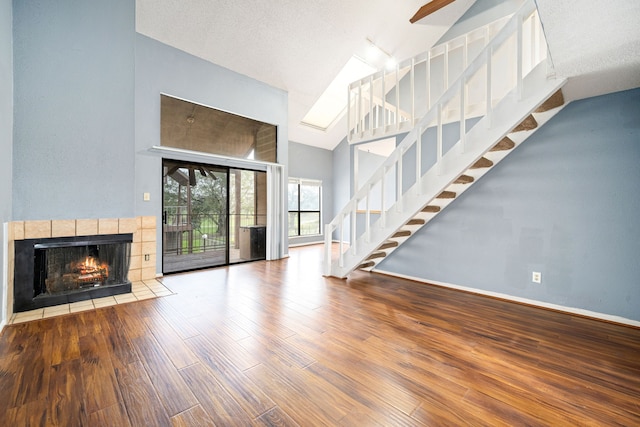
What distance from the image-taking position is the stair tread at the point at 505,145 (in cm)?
293

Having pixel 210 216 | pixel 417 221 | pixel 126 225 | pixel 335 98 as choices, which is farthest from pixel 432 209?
pixel 335 98

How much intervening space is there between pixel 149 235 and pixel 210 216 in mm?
1080

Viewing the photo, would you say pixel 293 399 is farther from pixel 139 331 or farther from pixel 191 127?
pixel 191 127

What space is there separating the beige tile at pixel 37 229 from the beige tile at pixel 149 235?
108 cm

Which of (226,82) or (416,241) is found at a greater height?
(226,82)

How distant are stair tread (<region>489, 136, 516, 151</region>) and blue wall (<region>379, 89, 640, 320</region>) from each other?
170 millimetres

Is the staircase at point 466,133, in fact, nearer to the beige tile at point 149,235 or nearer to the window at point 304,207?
the beige tile at point 149,235

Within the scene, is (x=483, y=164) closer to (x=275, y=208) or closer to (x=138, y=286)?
(x=275, y=208)

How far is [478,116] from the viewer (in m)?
3.49

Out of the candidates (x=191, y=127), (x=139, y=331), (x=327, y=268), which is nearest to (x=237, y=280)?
(x=327, y=268)

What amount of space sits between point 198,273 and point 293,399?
11.3 feet

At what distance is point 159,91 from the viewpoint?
4.12 metres

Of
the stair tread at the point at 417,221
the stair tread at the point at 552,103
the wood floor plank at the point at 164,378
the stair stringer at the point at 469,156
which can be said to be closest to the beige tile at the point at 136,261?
the wood floor plank at the point at 164,378

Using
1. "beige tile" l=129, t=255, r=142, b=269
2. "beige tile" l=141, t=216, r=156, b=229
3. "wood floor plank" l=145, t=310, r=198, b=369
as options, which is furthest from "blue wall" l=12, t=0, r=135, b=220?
"wood floor plank" l=145, t=310, r=198, b=369
